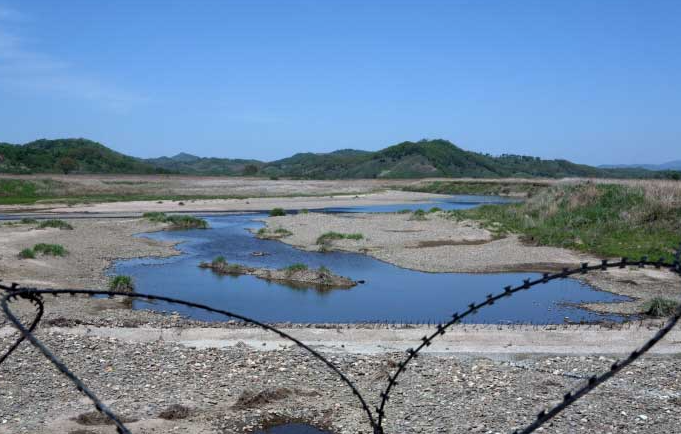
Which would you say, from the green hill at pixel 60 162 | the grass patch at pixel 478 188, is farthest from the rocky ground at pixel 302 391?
the green hill at pixel 60 162

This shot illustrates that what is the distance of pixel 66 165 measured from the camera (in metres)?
121

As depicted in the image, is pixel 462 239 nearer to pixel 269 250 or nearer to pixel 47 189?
pixel 269 250

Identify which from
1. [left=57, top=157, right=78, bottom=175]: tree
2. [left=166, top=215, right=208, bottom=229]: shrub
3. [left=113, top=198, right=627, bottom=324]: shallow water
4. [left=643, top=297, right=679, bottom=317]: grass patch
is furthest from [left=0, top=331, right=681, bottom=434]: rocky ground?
[left=57, top=157, right=78, bottom=175]: tree

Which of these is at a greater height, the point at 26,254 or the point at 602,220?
the point at 602,220

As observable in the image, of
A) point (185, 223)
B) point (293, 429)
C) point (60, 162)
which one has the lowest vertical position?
point (293, 429)

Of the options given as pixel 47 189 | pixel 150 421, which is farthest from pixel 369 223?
pixel 47 189

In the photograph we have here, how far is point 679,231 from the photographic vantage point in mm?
32281

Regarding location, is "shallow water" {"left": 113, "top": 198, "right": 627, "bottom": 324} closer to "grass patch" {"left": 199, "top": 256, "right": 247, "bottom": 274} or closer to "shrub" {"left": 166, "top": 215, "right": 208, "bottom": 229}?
"grass patch" {"left": 199, "top": 256, "right": 247, "bottom": 274}

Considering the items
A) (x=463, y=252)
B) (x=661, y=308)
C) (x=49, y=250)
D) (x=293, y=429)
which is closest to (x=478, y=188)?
(x=463, y=252)

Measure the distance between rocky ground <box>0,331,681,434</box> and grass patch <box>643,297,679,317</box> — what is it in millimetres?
5450

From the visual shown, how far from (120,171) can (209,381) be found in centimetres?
13677

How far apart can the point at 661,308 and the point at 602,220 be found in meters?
20.3

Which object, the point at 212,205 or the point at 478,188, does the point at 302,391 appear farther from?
the point at 478,188

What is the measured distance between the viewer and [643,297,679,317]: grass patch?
60.5 ft
